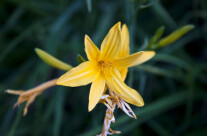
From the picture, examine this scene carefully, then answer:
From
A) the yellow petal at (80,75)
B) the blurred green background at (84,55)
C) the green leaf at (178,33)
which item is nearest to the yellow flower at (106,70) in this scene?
the yellow petal at (80,75)

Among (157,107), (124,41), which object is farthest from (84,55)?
(157,107)

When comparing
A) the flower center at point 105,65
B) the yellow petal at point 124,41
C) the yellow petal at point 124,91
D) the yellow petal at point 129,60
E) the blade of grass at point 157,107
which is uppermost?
the yellow petal at point 124,41

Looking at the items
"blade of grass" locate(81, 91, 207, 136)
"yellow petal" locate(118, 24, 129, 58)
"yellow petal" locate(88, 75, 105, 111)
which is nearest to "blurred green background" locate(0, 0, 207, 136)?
"blade of grass" locate(81, 91, 207, 136)

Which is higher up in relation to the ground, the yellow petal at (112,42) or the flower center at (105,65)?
the yellow petal at (112,42)

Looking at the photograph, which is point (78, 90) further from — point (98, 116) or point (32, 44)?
point (32, 44)

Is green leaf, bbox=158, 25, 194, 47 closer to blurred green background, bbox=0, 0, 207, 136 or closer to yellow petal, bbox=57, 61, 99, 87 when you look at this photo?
blurred green background, bbox=0, 0, 207, 136

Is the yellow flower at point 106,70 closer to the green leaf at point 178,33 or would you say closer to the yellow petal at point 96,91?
the yellow petal at point 96,91

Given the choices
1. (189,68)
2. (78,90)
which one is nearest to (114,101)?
(189,68)
